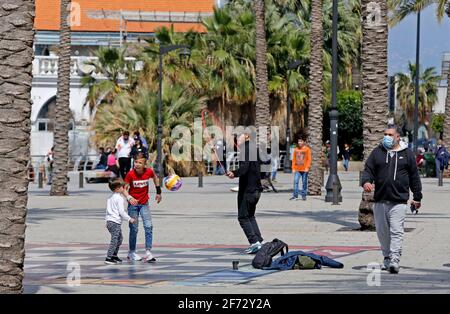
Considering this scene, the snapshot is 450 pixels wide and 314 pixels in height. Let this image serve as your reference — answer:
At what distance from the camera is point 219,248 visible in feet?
61.6

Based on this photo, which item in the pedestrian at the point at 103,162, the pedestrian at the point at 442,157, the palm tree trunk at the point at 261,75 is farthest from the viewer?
the pedestrian at the point at 103,162

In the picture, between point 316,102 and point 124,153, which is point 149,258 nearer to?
point 316,102

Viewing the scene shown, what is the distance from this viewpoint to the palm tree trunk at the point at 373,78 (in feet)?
70.4

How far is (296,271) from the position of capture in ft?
49.7

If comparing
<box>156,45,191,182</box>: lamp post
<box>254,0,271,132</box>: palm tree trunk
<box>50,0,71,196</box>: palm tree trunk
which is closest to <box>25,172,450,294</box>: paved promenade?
<box>50,0,71,196</box>: palm tree trunk

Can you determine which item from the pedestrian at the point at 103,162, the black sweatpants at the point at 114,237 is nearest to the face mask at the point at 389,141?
the black sweatpants at the point at 114,237

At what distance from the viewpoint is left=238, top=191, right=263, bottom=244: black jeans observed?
17875mm

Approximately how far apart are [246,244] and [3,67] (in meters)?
9.15

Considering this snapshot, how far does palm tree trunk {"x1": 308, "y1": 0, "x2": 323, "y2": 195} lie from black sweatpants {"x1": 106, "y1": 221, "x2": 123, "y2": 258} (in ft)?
57.4

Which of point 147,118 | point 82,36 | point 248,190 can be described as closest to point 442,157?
point 147,118

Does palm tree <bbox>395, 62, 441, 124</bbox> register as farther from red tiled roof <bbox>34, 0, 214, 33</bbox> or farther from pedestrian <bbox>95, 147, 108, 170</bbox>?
pedestrian <bbox>95, 147, 108, 170</bbox>

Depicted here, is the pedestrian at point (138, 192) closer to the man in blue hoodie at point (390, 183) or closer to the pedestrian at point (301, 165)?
the man in blue hoodie at point (390, 183)

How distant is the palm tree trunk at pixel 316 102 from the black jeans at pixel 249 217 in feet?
51.4

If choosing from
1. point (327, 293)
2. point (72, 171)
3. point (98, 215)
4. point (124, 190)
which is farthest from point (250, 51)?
point (327, 293)
